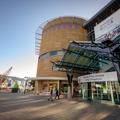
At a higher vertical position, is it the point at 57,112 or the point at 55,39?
the point at 55,39

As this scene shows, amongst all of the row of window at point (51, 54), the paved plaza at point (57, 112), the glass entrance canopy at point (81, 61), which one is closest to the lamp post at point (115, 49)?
the paved plaza at point (57, 112)

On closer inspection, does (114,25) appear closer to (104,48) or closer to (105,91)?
(105,91)

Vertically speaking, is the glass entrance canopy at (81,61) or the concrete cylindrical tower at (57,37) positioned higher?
the concrete cylindrical tower at (57,37)

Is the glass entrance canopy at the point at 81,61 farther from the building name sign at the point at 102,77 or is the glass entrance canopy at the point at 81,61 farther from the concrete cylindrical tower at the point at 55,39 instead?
the concrete cylindrical tower at the point at 55,39

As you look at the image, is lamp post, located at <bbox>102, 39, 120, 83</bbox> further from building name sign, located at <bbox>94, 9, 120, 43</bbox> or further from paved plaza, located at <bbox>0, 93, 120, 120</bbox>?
building name sign, located at <bbox>94, 9, 120, 43</bbox>

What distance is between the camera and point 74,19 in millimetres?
39969

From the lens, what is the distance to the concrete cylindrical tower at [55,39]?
36438 millimetres

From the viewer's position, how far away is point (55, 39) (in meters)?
38.6

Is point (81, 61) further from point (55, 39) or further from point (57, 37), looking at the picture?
point (57, 37)

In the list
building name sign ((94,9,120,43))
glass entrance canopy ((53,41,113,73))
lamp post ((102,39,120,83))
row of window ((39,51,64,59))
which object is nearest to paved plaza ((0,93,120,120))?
lamp post ((102,39,120,83))

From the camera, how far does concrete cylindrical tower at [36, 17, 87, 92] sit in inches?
1435

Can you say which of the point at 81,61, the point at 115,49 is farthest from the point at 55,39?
the point at 115,49

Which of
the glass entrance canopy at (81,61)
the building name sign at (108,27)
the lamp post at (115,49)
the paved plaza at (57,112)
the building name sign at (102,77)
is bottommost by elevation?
the paved plaza at (57,112)

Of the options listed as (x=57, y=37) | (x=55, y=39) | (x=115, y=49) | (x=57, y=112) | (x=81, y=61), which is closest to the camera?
(x=115, y=49)
